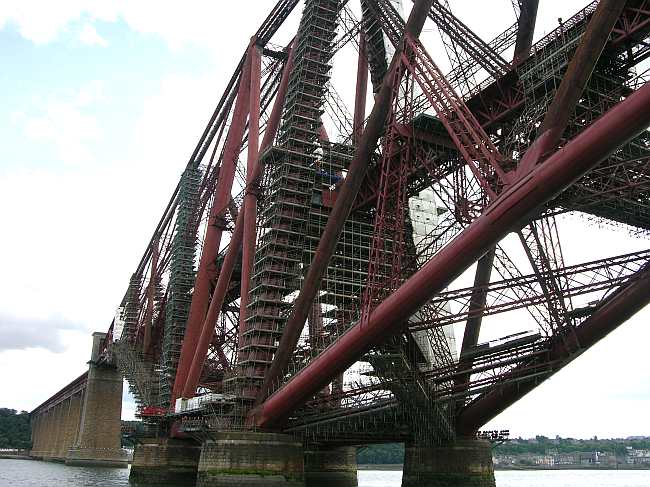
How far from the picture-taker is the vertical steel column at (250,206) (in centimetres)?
3641

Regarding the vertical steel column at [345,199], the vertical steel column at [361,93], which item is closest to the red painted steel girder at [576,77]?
the vertical steel column at [345,199]

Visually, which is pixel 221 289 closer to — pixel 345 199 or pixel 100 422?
pixel 345 199

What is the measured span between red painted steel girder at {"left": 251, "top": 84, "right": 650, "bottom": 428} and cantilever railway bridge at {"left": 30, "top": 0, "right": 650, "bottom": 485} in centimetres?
6

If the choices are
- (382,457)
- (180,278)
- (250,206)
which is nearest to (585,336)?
(250,206)

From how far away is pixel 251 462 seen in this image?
30.5 meters

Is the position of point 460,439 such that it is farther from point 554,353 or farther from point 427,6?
point 427,6

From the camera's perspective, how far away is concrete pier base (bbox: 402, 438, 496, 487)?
31875 mm

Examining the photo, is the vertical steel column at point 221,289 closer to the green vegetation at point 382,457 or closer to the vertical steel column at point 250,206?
the vertical steel column at point 250,206

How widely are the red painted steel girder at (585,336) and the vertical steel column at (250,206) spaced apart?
13.2 m

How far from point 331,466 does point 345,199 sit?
26989 millimetres

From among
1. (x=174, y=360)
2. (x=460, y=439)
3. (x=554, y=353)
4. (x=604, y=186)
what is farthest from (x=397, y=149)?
(x=174, y=360)

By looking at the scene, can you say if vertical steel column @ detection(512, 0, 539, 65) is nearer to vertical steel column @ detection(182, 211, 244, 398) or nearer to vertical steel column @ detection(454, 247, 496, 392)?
vertical steel column @ detection(454, 247, 496, 392)

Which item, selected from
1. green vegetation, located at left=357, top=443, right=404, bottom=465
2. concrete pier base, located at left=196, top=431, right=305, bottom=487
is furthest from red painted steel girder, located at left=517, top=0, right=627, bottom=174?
green vegetation, located at left=357, top=443, right=404, bottom=465

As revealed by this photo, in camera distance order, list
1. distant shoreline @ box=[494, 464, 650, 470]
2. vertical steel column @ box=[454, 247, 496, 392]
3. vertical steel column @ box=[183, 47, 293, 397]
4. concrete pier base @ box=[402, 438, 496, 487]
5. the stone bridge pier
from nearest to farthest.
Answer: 1. vertical steel column @ box=[454, 247, 496, 392]
2. concrete pier base @ box=[402, 438, 496, 487]
3. vertical steel column @ box=[183, 47, 293, 397]
4. the stone bridge pier
5. distant shoreline @ box=[494, 464, 650, 470]
